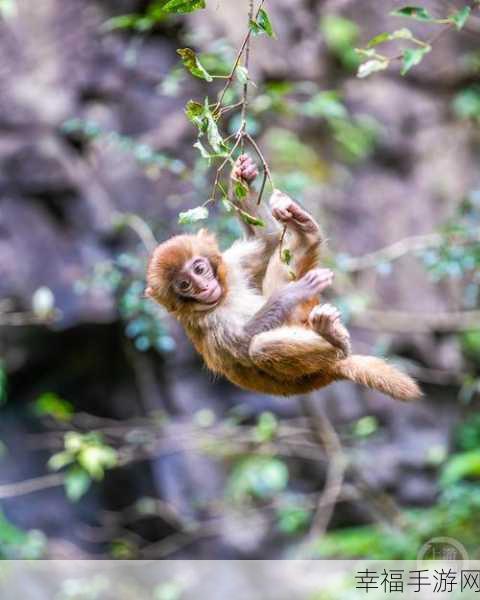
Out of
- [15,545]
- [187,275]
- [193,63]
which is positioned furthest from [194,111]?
[15,545]

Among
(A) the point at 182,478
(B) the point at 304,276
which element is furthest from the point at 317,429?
(B) the point at 304,276

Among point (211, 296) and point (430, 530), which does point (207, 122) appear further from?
point (430, 530)

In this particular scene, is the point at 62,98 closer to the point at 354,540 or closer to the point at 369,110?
the point at 369,110

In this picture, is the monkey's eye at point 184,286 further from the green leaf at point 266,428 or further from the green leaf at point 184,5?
the green leaf at point 266,428

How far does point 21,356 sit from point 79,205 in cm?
174

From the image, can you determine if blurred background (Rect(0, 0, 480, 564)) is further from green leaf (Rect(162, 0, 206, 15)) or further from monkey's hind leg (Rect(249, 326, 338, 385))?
green leaf (Rect(162, 0, 206, 15))

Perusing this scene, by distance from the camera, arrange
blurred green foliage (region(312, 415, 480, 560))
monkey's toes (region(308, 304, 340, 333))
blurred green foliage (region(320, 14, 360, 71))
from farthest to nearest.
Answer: blurred green foliage (region(320, 14, 360, 71)) → blurred green foliage (region(312, 415, 480, 560)) → monkey's toes (region(308, 304, 340, 333))

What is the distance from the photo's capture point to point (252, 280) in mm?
4172

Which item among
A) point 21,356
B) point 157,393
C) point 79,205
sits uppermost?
point 79,205

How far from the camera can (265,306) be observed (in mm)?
3738

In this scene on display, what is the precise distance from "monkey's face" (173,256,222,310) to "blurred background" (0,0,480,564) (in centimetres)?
281

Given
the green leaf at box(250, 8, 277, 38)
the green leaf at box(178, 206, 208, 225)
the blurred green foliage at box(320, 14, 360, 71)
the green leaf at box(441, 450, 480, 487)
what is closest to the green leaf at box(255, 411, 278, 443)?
the green leaf at box(441, 450, 480, 487)

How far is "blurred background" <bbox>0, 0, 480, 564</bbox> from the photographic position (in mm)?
7598

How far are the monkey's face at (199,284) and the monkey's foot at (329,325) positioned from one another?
0.61 m
